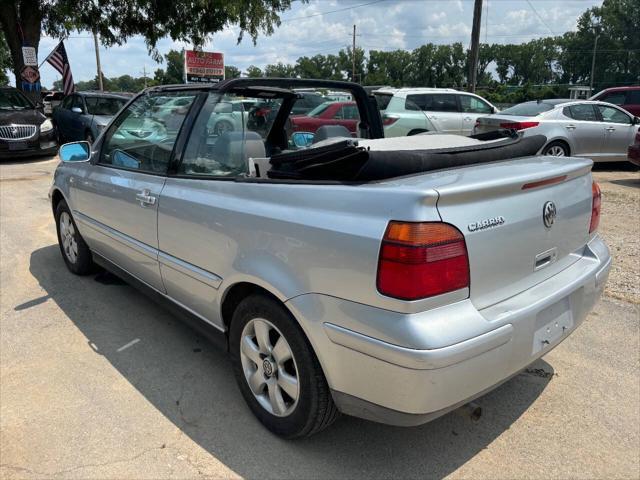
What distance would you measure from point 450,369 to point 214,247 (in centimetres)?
137

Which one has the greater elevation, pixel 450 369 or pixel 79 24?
pixel 79 24

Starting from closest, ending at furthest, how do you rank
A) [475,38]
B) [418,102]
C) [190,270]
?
[190,270]
[418,102]
[475,38]

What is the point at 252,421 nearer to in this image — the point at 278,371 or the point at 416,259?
the point at 278,371

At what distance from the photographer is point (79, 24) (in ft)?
58.5

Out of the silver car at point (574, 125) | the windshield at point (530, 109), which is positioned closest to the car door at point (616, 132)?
the silver car at point (574, 125)

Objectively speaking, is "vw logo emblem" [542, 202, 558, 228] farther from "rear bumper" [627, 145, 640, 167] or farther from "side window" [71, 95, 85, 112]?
"side window" [71, 95, 85, 112]

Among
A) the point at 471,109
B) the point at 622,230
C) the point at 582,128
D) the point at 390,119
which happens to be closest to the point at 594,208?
A: the point at 622,230

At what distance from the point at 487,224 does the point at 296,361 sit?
1.01 meters

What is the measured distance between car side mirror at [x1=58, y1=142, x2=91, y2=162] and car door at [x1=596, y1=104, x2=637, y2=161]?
10.3m

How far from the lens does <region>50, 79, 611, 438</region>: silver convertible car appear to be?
6.47 ft

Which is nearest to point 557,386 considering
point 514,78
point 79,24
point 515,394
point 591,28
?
point 515,394

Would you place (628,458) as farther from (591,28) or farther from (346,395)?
(591,28)

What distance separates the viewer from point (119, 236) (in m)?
3.74

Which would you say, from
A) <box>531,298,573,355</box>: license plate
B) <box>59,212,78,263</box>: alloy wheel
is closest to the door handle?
<box>59,212,78,263</box>: alloy wheel
